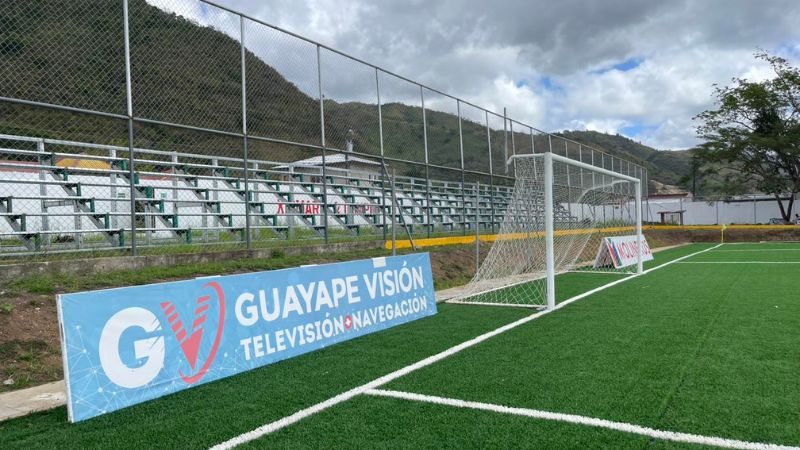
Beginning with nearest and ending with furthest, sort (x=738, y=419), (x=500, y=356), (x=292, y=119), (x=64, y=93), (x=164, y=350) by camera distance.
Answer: (x=738, y=419) → (x=164, y=350) → (x=500, y=356) → (x=64, y=93) → (x=292, y=119)

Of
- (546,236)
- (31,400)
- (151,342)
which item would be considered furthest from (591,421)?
(546,236)

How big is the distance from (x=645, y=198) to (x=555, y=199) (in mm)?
27612

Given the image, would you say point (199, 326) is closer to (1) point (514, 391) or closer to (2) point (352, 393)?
(2) point (352, 393)

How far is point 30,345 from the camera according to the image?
5.17m

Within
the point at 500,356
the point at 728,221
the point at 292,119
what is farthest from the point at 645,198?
the point at 500,356

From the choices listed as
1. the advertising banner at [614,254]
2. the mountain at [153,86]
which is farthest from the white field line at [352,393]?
the advertising banner at [614,254]

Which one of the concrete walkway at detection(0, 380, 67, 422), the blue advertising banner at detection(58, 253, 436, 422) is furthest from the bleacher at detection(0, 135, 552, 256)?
the blue advertising banner at detection(58, 253, 436, 422)

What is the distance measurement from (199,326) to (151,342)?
0.43m

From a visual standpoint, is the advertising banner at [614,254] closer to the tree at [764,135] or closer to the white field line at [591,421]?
the white field line at [591,421]

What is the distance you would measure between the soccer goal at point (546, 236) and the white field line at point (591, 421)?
4.34 m

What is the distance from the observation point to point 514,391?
3.95 m

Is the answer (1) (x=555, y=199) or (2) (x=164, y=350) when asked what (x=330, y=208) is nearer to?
(1) (x=555, y=199)

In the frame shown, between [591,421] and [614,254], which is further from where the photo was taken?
[614,254]

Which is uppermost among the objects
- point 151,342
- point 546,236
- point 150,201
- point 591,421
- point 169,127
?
point 169,127
